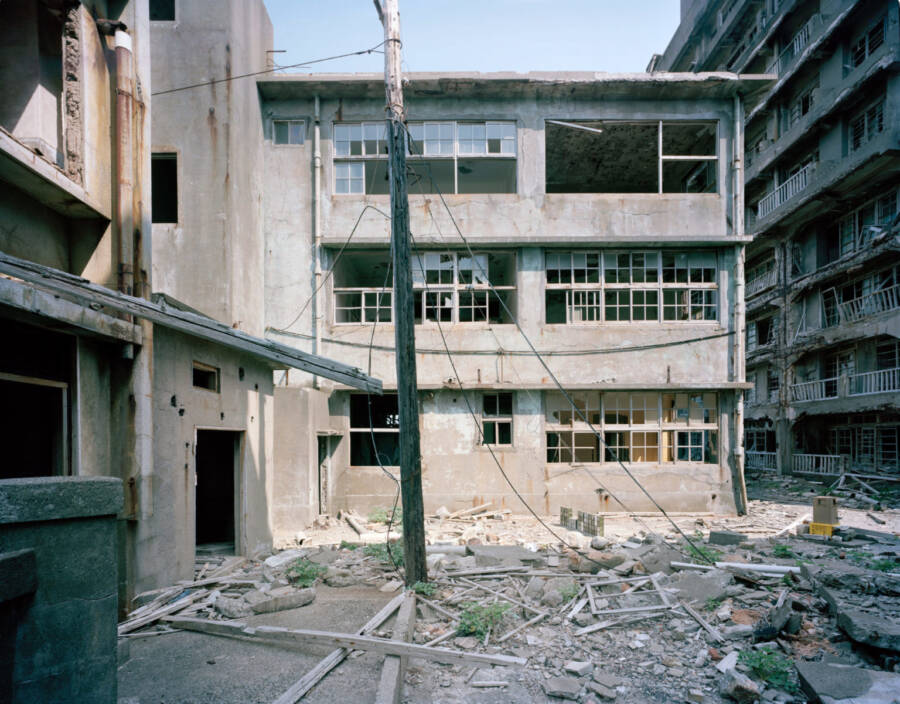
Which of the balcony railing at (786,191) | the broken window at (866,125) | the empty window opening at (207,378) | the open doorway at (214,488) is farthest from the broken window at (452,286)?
the balcony railing at (786,191)

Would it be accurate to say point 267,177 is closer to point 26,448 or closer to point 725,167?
point 26,448

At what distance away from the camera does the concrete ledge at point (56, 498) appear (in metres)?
2.37

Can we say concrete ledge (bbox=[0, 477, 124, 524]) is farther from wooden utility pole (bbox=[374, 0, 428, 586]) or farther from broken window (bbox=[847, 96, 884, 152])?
broken window (bbox=[847, 96, 884, 152])

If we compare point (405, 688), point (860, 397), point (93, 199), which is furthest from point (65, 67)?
point (860, 397)

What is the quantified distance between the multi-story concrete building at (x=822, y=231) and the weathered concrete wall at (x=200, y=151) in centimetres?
1754

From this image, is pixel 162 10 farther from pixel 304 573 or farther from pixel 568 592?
pixel 568 592

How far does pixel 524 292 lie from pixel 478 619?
32.3 ft

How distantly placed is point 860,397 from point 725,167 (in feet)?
40.1

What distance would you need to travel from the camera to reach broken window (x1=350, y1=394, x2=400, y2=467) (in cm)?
1430

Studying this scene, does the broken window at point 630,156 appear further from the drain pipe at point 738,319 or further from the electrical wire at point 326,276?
the electrical wire at point 326,276

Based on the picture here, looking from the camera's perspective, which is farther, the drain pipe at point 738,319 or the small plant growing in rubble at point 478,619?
the drain pipe at point 738,319

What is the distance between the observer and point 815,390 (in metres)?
22.6

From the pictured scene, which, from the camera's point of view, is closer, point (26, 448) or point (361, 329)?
point (26, 448)

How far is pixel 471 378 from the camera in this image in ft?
45.8
